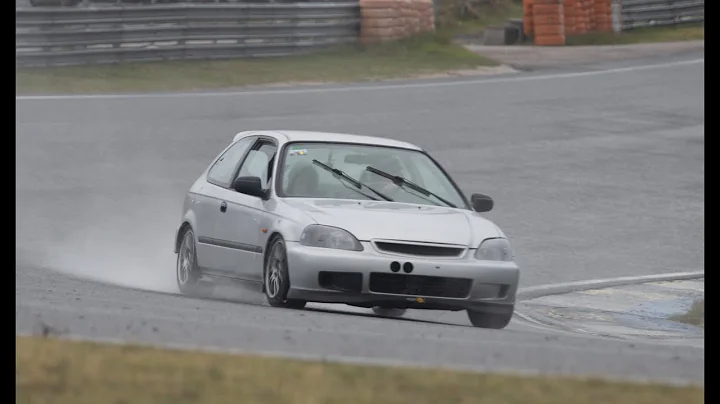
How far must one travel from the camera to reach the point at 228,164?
1205 centimetres

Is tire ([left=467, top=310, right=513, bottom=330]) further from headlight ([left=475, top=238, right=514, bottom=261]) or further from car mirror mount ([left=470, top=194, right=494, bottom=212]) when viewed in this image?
car mirror mount ([left=470, top=194, right=494, bottom=212])

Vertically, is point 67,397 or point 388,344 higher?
point 67,397

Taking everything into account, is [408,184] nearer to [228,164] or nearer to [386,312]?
Answer: [386,312]

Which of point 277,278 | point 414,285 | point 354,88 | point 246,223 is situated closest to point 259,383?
point 414,285

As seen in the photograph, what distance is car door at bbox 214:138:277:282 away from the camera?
1075 cm

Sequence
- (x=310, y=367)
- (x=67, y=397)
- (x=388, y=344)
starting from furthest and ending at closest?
(x=388, y=344) < (x=310, y=367) < (x=67, y=397)

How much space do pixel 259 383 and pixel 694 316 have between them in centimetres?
663

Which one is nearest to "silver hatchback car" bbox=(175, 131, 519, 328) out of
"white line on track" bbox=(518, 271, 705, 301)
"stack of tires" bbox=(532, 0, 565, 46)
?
"white line on track" bbox=(518, 271, 705, 301)

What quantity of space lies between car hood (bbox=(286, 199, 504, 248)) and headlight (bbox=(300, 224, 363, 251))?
0.14 ft

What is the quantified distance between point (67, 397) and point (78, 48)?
21.7 metres

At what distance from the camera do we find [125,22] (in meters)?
27.8

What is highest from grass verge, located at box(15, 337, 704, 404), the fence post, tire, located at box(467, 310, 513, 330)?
grass verge, located at box(15, 337, 704, 404)
